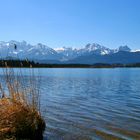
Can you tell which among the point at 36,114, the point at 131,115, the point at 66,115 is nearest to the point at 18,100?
the point at 36,114

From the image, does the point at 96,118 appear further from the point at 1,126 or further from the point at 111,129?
the point at 1,126

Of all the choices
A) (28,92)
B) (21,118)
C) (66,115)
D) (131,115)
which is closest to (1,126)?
(21,118)

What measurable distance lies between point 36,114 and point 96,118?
7548mm

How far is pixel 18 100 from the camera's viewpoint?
43.8ft

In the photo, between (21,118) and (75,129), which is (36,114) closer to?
(21,118)

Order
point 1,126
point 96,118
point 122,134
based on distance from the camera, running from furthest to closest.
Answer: point 96,118, point 122,134, point 1,126

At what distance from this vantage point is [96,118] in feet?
66.7

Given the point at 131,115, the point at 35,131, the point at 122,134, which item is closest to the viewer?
the point at 35,131

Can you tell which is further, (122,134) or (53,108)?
(53,108)

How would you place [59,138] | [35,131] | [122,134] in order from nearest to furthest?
1. [35,131]
2. [59,138]
3. [122,134]

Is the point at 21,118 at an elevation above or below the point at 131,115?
above

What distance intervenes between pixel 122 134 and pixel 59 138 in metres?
3.09

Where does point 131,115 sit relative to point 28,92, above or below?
below

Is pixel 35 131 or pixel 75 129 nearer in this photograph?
pixel 35 131
